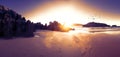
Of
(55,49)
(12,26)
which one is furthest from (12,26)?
(55,49)

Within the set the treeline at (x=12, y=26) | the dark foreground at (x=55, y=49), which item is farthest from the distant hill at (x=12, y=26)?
the dark foreground at (x=55, y=49)

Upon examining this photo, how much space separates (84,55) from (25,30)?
50.6 feet

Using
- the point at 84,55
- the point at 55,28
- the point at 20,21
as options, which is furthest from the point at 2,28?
the point at 55,28

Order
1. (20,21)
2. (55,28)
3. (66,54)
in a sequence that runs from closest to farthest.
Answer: (66,54), (20,21), (55,28)

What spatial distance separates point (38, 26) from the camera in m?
57.4

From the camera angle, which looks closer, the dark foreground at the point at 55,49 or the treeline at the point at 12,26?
the dark foreground at the point at 55,49

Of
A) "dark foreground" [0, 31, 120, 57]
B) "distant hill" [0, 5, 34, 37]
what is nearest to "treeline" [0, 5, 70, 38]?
"distant hill" [0, 5, 34, 37]

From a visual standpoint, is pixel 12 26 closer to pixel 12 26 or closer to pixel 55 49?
pixel 12 26

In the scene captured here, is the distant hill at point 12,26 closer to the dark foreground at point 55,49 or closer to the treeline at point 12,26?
the treeline at point 12,26

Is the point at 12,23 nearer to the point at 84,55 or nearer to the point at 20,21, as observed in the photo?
the point at 20,21

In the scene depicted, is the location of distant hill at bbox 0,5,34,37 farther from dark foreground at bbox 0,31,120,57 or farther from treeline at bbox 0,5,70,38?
dark foreground at bbox 0,31,120,57

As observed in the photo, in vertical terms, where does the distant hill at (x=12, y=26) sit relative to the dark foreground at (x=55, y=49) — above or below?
above

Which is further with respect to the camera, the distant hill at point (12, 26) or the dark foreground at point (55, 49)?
the distant hill at point (12, 26)

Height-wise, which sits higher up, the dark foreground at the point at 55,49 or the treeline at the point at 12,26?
the treeline at the point at 12,26
